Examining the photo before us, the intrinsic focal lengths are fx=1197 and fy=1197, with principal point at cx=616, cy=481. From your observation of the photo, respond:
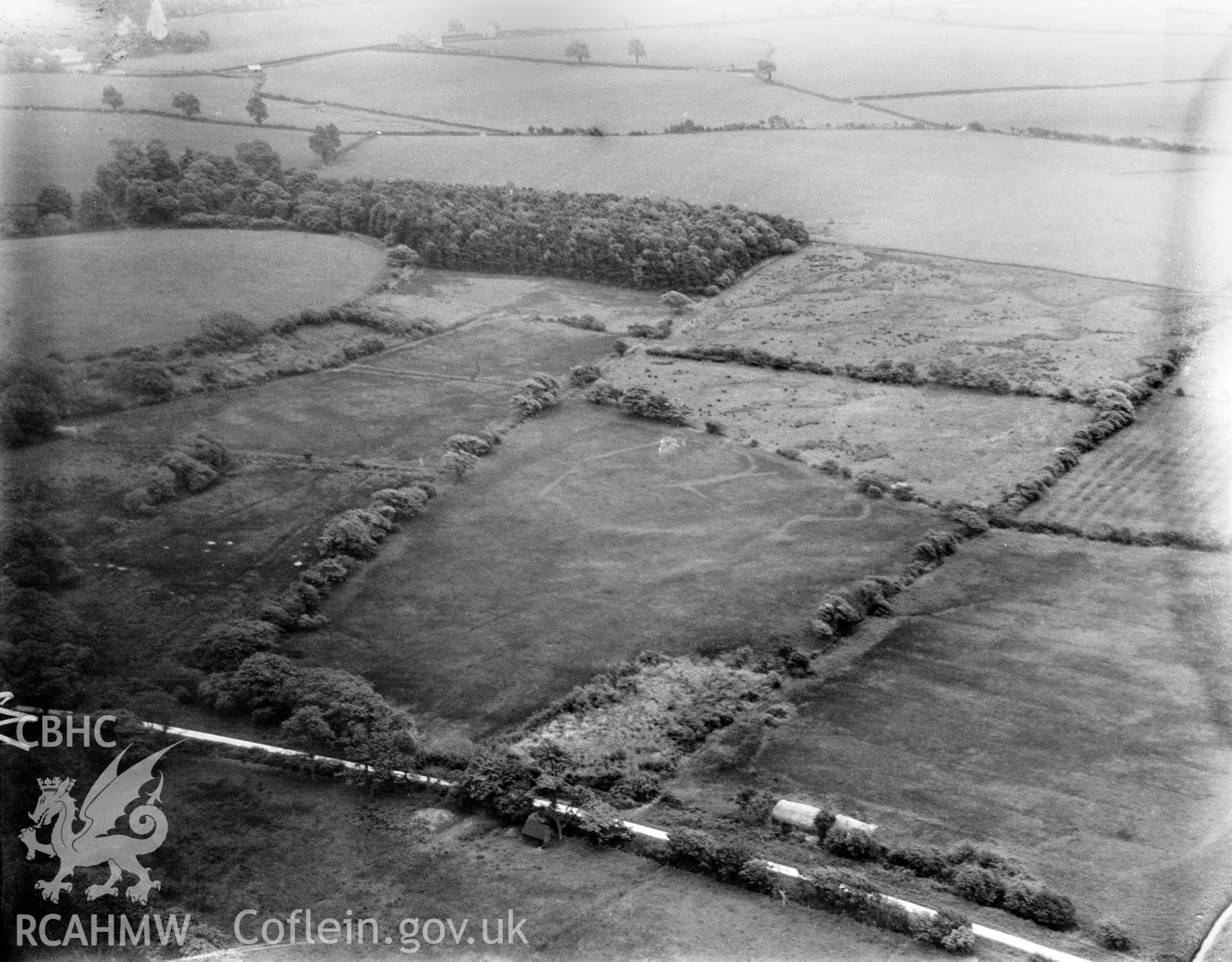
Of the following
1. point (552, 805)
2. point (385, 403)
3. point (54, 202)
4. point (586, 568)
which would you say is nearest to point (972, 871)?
point (552, 805)

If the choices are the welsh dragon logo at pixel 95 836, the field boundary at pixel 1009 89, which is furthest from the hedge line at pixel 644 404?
the field boundary at pixel 1009 89

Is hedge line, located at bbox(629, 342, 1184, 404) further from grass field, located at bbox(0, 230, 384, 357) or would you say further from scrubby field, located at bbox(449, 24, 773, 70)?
scrubby field, located at bbox(449, 24, 773, 70)

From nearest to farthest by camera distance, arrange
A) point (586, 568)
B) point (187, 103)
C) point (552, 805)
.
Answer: point (552, 805) < point (586, 568) < point (187, 103)

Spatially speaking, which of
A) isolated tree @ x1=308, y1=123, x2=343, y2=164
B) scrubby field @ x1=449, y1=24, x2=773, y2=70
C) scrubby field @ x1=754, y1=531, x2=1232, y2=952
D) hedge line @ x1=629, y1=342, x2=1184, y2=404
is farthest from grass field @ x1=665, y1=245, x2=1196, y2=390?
isolated tree @ x1=308, y1=123, x2=343, y2=164

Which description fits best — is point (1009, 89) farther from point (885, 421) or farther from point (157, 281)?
point (157, 281)
